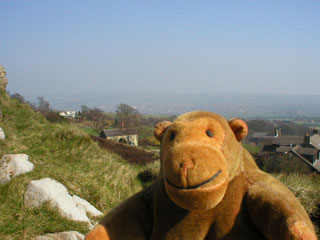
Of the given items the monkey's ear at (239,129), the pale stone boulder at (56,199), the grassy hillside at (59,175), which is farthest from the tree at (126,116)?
the monkey's ear at (239,129)

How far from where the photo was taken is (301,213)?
6.69 feet

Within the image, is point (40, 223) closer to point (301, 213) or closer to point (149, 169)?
point (301, 213)

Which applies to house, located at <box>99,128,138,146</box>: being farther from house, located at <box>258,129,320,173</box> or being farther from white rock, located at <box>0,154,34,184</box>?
white rock, located at <box>0,154,34,184</box>

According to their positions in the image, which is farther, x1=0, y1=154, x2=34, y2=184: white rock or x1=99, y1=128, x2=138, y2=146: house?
x1=99, y1=128, x2=138, y2=146: house

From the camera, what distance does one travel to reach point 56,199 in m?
5.01

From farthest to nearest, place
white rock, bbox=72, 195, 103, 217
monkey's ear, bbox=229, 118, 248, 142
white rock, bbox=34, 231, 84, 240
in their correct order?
white rock, bbox=72, 195, 103, 217, white rock, bbox=34, 231, 84, 240, monkey's ear, bbox=229, 118, 248, 142

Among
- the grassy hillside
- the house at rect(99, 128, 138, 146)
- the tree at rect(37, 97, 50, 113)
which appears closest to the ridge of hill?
the grassy hillside

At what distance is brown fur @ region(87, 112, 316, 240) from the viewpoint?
80.4 inches

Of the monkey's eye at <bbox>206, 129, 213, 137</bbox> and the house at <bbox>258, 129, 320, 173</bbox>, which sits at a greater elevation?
the monkey's eye at <bbox>206, 129, 213, 137</bbox>

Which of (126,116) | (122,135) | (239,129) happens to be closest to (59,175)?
(239,129)

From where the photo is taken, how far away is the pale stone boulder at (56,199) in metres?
4.87

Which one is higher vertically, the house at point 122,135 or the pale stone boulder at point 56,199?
the pale stone boulder at point 56,199

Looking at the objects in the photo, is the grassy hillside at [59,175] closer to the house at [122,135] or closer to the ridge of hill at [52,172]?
the ridge of hill at [52,172]

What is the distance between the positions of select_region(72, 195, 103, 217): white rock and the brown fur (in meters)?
2.87
